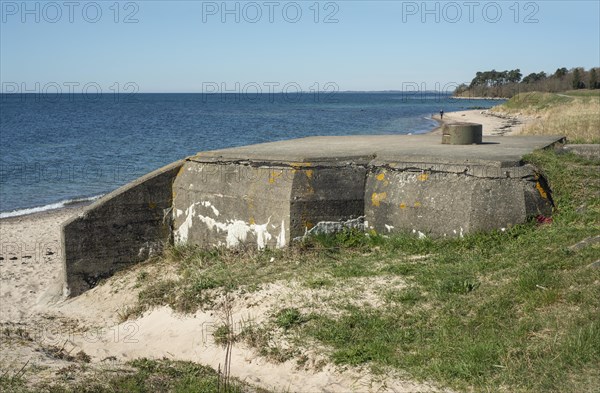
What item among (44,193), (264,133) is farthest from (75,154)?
(264,133)

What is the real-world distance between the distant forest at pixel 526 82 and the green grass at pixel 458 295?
64.1 meters

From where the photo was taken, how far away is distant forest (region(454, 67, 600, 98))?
67.2 metres

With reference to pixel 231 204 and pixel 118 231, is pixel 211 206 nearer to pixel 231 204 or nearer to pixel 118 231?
pixel 231 204

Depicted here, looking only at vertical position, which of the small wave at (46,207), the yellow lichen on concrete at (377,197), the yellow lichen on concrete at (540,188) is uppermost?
the yellow lichen on concrete at (540,188)

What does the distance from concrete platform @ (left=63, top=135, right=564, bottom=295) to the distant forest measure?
208 feet

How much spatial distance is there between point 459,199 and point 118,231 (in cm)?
437

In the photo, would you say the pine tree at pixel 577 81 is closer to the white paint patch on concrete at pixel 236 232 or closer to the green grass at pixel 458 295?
the green grass at pixel 458 295

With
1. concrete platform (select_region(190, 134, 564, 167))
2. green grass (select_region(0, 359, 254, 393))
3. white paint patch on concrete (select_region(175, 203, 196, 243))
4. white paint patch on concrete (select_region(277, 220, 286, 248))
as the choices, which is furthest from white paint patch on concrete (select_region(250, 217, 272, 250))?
green grass (select_region(0, 359, 254, 393))

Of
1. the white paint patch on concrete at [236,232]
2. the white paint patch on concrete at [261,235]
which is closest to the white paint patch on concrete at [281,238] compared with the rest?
the white paint patch on concrete at [261,235]

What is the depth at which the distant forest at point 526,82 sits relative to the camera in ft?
221

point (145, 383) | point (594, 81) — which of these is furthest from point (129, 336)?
point (594, 81)

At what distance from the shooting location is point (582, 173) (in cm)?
757

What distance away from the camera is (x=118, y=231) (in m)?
8.70

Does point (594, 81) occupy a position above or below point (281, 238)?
above
